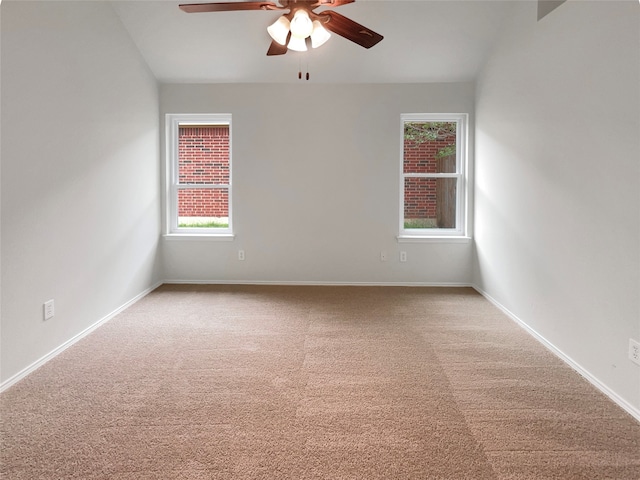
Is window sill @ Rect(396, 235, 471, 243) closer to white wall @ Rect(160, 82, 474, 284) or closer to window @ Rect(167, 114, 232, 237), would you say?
white wall @ Rect(160, 82, 474, 284)

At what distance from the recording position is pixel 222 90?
15.6ft

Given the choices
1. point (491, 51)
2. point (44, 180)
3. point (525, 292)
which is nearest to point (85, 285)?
point (44, 180)

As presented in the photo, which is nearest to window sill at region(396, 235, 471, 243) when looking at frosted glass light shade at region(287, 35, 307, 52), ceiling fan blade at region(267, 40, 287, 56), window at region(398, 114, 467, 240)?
window at region(398, 114, 467, 240)

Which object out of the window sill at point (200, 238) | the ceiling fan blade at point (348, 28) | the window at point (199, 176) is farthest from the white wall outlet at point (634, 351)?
the window at point (199, 176)

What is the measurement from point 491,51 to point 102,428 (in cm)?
454

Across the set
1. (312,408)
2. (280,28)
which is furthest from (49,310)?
(280,28)

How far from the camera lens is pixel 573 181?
2.63 metres

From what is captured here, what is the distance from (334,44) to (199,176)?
222 centimetres

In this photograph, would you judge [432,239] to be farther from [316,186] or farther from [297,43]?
[297,43]

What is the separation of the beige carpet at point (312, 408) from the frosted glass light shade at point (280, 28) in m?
2.07

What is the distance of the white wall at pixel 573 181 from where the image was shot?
84.1 inches

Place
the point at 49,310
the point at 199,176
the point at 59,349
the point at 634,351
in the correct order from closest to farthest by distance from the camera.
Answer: the point at 634,351
the point at 49,310
the point at 59,349
the point at 199,176

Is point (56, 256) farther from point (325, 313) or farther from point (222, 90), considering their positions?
point (222, 90)

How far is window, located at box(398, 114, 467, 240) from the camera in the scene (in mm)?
4879
